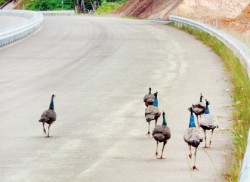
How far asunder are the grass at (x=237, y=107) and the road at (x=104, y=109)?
0.18m

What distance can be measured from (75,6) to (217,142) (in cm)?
12175

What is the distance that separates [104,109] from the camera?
15.7 metres

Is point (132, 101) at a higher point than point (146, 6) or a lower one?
higher

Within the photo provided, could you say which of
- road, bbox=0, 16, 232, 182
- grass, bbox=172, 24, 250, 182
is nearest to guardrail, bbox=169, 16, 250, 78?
grass, bbox=172, 24, 250, 182

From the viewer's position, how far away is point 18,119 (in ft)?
47.9

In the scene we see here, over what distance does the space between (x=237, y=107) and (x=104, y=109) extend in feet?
8.96

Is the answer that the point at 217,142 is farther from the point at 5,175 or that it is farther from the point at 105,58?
the point at 105,58

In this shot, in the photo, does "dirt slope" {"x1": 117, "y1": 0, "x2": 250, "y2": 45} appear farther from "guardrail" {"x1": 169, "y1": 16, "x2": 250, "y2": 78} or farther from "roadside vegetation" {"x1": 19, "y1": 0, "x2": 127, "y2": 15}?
"roadside vegetation" {"x1": 19, "y1": 0, "x2": 127, "y2": 15}

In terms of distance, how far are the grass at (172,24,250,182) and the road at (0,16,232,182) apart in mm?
184

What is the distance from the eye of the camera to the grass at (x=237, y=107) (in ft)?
32.5

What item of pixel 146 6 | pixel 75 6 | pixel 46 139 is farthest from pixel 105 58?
pixel 75 6

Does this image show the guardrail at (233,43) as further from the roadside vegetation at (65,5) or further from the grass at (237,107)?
Answer: the roadside vegetation at (65,5)

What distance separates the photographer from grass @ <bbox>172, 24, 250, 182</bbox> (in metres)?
9.91

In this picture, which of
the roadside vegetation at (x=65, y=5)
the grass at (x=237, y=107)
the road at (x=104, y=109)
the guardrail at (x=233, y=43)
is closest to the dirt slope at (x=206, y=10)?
the guardrail at (x=233, y=43)
